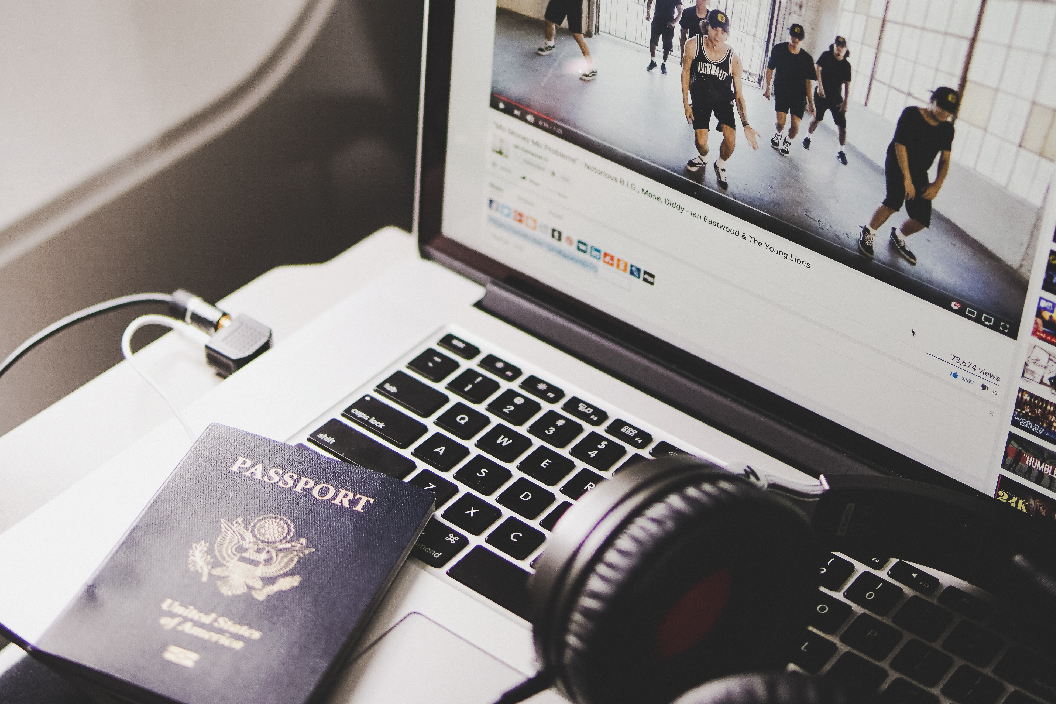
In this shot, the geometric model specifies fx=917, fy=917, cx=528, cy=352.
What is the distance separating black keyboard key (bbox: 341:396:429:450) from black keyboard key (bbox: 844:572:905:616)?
248mm

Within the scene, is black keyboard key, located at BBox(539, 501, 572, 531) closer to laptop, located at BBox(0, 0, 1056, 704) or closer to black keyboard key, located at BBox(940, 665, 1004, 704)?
laptop, located at BBox(0, 0, 1056, 704)

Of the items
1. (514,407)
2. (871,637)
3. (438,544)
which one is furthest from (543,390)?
(871,637)

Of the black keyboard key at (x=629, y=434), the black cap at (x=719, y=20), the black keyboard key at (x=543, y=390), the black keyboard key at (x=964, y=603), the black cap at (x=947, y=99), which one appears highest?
the black cap at (x=719, y=20)

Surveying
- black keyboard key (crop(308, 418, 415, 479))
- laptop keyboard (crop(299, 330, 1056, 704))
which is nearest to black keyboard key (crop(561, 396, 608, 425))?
laptop keyboard (crop(299, 330, 1056, 704))

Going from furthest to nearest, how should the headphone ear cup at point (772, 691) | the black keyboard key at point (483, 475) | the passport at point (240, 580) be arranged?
the black keyboard key at point (483, 475), the passport at point (240, 580), the headphone ear cup at point (772, 691)

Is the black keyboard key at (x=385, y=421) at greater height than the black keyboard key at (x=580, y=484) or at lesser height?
greater

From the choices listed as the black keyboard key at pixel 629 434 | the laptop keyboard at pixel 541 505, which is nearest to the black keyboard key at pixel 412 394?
the laptop keyboard at pixel 541 505

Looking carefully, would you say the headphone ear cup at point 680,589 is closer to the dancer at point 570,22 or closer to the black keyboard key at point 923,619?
the black keyboard key at point 923,619

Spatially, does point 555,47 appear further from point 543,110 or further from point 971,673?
point 971,673

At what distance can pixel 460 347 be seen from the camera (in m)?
0.59

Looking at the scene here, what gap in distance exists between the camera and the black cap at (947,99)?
0.42 m

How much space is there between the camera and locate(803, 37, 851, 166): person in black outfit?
44 cm

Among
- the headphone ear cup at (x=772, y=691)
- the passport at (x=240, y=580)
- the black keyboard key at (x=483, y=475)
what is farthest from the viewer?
the black keyboard key at (x=483, y=475)

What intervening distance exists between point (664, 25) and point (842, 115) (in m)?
0.11
